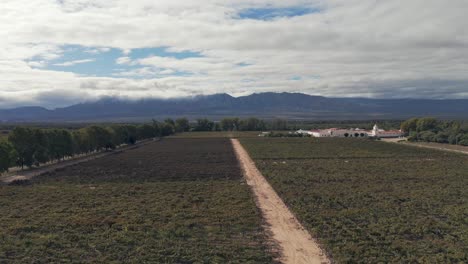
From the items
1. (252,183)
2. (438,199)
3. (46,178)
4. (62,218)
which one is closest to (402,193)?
(438,199)

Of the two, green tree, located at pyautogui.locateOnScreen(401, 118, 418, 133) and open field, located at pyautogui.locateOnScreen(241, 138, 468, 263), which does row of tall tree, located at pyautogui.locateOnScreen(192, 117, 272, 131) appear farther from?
open field, located at pyautogui.locateOnScreen(241, 138, 468, 263)

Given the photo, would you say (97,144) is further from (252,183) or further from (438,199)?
(438,199)

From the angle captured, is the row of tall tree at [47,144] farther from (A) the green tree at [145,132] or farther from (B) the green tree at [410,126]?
(B) the green tree at [410,126]

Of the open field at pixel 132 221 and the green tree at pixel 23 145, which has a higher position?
the green tree at pixel 23 145

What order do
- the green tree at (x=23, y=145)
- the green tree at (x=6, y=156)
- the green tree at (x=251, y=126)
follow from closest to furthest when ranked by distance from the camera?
the green tree at (x=6, y=156)
the green tree at (x=23, y=145)
the green tree at (x=251, y=126)

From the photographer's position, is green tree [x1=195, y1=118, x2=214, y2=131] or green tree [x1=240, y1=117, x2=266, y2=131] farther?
green tree [x1=240, y1=117, x2=266, y2=131]

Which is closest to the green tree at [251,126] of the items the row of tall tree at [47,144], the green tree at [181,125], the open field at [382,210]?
the green tree at [181,125]

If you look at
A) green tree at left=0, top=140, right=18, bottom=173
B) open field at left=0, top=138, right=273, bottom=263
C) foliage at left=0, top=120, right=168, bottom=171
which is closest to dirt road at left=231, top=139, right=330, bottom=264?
open field at left=0, top=138, right=273, bottom=263

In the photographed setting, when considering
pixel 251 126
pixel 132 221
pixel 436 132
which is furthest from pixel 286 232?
pixel 251 126
